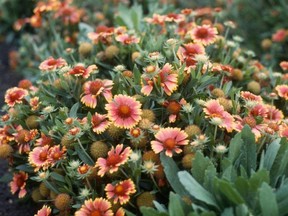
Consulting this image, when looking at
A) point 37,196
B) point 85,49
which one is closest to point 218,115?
point 37,196

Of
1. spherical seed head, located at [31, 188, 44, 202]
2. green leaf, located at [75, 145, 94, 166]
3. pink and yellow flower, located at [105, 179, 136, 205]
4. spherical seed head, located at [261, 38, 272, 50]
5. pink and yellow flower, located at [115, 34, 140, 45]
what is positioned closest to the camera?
pink and yellow flower, located at [105, 179, 136, 205]

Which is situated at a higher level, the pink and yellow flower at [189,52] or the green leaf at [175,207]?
the pink and yellow flower at [189,52]

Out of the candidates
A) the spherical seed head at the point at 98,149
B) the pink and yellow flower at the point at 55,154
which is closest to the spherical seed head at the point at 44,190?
the pink and yellow flower at the point at 55,154

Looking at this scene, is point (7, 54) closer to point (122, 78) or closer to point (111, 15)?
point (111, 15)

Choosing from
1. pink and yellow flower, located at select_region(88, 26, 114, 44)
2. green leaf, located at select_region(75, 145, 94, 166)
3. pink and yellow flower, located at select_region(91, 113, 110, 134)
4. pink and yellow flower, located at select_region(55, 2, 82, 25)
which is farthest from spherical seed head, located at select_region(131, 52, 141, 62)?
pink and yellow flower, located at select_region(55, 2, 82, 25)

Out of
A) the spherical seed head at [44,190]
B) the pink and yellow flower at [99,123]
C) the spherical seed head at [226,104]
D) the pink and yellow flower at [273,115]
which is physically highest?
the pink and yellow flower at [99,123]

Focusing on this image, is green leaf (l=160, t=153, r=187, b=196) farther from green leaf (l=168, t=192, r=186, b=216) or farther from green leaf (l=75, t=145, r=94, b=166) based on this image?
green leaf (l=75, t=145, r=94, b=166)

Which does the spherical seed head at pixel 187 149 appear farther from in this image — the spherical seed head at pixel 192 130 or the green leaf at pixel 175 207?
the green leaf at pixel 175 207

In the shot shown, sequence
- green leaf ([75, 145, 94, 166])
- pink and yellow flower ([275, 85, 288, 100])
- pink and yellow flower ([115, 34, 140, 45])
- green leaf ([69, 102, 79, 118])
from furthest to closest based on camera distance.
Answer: pink and yellow flower ([115, 34, 140, 45]), pink and yellow flower ([275, 85, 288, 100]), green leaf ([69, 102, 79, 118]), green leaf ([75, 145, 94, 166])

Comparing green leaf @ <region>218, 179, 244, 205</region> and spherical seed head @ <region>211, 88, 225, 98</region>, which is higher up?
green leaf @ <region>218, 179, 244, 205</region>
